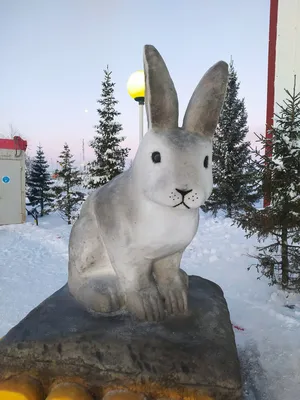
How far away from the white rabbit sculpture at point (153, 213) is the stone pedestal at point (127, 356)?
0.55 feet

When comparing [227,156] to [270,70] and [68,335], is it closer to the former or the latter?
[270,70]

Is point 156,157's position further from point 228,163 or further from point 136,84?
point 228,163

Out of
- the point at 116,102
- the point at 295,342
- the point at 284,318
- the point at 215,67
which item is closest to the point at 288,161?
the point at 284,318

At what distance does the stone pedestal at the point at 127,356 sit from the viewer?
1701 millimetres

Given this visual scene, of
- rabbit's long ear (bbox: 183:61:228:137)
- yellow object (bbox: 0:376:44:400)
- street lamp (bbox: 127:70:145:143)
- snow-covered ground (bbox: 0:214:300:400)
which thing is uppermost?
street lamp (bbox: 127:70:145:143)

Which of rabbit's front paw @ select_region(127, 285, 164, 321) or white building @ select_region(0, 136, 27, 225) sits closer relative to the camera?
rabbit's front paw @ select_region(127, 285, 164, 321)

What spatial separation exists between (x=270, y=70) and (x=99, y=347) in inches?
330

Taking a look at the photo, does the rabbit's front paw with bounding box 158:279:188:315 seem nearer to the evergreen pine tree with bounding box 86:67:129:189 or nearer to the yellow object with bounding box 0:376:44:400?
the yellow object with bounding box 0:376:44:400

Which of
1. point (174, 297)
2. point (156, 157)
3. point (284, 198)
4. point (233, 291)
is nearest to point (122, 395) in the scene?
point (174, 297)

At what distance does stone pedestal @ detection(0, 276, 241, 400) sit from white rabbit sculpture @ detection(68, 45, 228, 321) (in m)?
0.17

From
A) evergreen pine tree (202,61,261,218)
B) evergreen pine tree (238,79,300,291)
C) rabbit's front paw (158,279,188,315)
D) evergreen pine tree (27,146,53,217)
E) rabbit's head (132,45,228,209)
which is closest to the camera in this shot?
rabbit's head (132,45,228,209)

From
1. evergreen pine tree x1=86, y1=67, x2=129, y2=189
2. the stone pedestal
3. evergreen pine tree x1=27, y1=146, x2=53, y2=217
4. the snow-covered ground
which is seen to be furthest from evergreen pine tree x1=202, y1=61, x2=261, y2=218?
the stone pedestal

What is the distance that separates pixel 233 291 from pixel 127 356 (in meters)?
2.99

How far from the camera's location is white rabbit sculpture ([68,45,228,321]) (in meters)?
1.66
